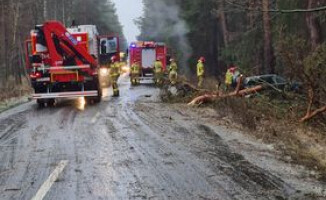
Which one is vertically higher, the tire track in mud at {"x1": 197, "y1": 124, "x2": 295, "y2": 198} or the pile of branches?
the pile of branches

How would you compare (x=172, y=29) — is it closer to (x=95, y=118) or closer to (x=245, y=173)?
(x=95, y=118)

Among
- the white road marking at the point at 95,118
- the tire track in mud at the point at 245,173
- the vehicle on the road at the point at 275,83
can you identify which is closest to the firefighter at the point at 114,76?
the vehicle on the road at the point at 275,83

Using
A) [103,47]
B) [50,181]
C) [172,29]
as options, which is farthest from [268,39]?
[172,29]

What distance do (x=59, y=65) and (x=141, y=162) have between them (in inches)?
442

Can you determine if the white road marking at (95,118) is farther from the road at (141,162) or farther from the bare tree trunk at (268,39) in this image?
the bare tree trunk at (268,39)

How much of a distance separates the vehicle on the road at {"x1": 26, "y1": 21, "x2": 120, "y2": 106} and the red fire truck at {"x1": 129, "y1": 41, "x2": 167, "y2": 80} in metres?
15.5

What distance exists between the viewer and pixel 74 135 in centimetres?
1191

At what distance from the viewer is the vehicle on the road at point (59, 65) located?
1917 centimetres

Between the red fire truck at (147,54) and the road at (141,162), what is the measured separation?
803 inches

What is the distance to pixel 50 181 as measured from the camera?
25.5 feet

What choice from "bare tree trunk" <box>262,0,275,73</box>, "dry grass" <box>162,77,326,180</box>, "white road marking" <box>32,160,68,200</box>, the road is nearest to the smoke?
"bare tree trunk" <box>262,0,275,73</box>

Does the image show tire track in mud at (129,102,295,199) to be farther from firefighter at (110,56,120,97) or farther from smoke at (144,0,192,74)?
smoke at (144,0,192,74)

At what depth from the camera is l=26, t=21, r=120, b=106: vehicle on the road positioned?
62.9 ft

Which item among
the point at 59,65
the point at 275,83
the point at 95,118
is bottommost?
the point at 95,118
